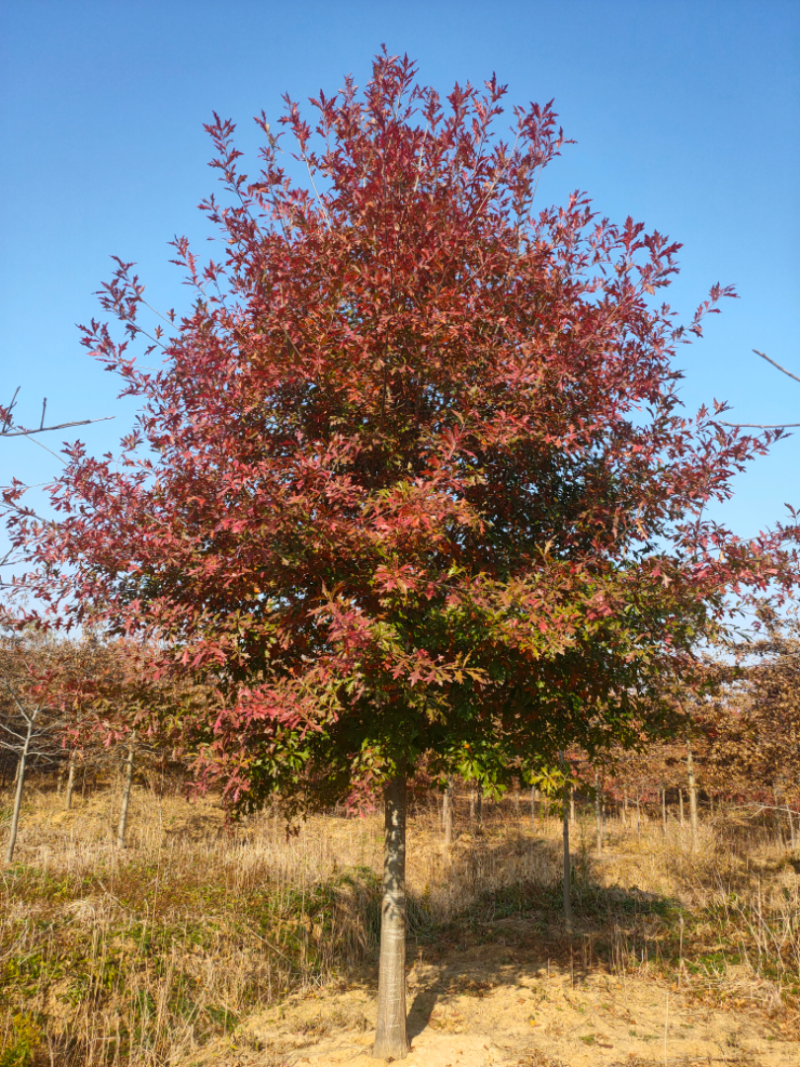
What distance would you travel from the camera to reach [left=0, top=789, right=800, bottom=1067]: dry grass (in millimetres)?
5855

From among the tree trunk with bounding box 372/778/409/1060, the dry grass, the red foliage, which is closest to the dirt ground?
the tree trunk with bounding box 372/778/409/1060

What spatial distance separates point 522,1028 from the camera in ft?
19.9

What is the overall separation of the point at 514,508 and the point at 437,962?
6.02 meters

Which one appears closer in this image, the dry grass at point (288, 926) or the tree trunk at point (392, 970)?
the tree trunk at point (392, 970)

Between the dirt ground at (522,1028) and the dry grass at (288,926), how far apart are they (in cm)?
36

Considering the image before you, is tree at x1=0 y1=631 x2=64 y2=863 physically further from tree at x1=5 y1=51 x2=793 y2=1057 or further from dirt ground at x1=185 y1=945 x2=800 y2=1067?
dirt ground at x1=185 y1=945 x2=800 y2=1067

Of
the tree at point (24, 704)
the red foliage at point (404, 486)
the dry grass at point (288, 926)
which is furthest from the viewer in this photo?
the tree at point (24, 704)

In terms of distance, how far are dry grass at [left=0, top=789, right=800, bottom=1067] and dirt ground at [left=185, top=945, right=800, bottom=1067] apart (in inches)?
14.2

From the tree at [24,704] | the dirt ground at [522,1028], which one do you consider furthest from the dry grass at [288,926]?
the tree at [24,704]

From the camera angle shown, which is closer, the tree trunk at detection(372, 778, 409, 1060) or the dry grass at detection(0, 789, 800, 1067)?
the tree trunk at detection(372, 778, 409, 1060)

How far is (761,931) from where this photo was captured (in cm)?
791

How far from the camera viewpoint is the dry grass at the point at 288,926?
5.86 metres

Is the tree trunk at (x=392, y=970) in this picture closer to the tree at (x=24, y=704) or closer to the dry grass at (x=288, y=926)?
the dry grass at (x=288, y=926)

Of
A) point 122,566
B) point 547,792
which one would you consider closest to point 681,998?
point 547,792
